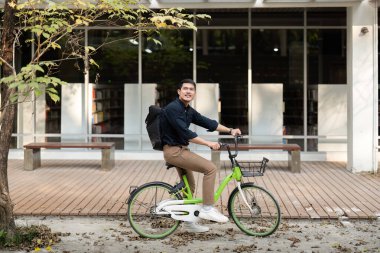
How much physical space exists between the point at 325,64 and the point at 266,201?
25.2 feet

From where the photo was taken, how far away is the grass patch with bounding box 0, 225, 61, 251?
6.42m

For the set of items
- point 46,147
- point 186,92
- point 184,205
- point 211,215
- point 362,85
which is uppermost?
point 362,85

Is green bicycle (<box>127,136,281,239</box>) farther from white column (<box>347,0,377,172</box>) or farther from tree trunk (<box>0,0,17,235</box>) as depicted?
white column (<box>347,0,377,172</box>)

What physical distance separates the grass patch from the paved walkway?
120 cm

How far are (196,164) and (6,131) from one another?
6.92 ft

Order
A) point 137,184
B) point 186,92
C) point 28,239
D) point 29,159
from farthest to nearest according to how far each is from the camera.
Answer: point 29,159 < point 137,184 < point 186,92 < point 28,239

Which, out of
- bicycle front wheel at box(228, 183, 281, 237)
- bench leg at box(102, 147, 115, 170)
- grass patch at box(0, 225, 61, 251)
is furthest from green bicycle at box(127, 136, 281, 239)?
bench leg at box(102, 147, 115, 170)

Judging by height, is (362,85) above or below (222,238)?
above

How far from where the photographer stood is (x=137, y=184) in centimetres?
1053

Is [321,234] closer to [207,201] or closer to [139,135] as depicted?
[207,201]

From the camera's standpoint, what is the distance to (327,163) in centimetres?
1323

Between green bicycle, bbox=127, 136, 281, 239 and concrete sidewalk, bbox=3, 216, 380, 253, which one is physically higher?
green bicycle, bbox=127, 136, 281, 239

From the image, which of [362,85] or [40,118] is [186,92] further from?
[40,118]

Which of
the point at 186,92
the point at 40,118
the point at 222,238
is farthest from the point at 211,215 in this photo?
the point at 40,118
